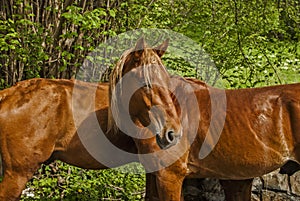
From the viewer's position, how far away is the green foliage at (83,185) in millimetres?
5910

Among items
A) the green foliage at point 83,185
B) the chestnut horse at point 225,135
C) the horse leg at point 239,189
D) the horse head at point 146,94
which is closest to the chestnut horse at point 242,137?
the chestnut horse at point 225,135

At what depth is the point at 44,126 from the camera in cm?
444

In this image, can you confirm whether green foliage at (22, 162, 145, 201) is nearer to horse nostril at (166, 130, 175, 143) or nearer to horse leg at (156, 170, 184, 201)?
horse leg at (156, 170, 184, 201)

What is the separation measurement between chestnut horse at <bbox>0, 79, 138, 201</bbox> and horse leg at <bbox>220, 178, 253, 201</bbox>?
108 centimetres

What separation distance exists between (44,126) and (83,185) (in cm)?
172

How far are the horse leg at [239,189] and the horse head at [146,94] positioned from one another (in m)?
1.32

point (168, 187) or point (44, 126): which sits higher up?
point (44, 126)

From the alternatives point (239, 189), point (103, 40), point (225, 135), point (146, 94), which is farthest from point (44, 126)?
point (103, 40)

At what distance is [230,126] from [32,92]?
175cm

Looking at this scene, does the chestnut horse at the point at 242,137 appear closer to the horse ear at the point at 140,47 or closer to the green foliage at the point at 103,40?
the horse ear at the point at 140,47

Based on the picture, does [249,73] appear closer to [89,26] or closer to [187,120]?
[89,26]

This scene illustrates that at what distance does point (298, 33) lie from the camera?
961cm

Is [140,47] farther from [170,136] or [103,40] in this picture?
[103,40]

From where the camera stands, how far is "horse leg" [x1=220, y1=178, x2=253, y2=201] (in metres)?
5.00
